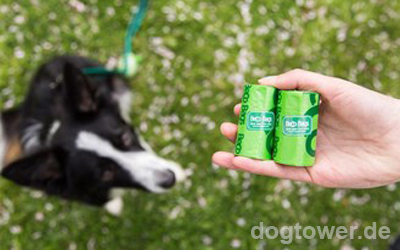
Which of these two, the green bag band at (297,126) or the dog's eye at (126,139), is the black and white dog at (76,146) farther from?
the green bag band at (297,126)

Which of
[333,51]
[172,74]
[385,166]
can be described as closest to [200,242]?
[172,74]

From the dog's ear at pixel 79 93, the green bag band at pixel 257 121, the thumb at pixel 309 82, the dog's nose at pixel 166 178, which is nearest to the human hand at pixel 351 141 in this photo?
the thumb at pixel 309 82

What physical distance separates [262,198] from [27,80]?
254cm

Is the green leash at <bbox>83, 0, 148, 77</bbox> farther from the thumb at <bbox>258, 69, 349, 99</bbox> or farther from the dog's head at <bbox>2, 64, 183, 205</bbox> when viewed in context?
the thumb at <bbox>258, 69, 349, 99</bbox>

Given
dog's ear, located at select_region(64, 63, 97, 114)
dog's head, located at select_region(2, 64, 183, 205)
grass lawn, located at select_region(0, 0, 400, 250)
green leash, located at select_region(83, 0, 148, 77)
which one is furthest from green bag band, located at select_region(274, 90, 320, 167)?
green leash, located at select_region(83, 0, 148, 77)

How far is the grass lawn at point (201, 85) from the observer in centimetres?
378

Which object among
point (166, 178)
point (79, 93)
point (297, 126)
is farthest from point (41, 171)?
point (297, 126)

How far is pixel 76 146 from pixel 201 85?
1674mm

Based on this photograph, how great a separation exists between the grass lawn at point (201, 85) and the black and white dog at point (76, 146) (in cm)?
57

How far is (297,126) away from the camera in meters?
2.11

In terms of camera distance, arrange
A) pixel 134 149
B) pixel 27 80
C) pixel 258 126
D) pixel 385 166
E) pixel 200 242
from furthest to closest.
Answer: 1. pixel 27 80
2. pixel 200 242
3. pixel 134 149
4. pixel 385 166
5. pixel 258 126

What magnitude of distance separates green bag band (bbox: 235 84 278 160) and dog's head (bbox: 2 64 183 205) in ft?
3.38

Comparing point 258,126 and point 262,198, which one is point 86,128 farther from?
point 262,198

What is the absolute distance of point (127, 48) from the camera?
402cm
